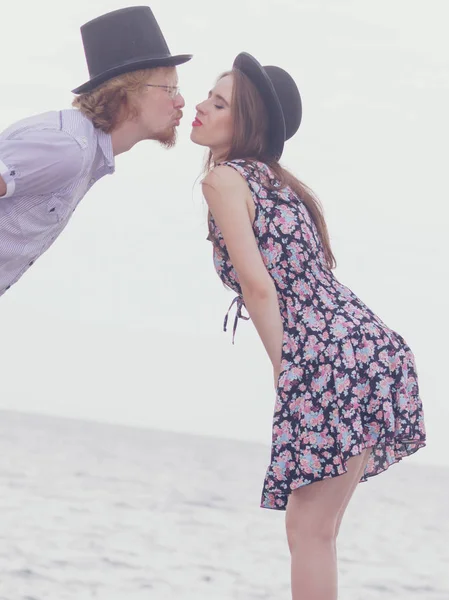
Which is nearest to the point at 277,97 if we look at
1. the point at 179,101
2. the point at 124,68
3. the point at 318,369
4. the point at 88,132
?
the point at 179,101

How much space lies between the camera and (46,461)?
12.3m

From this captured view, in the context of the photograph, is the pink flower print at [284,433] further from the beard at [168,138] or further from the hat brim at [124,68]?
the hat brim at [124,68]

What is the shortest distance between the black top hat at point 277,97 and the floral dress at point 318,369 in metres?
0.14

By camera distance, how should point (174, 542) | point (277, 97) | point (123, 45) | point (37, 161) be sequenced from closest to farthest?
1. point (37, 161)
2. point (277, 97)
3. point (123, 45)
4. point (174, 542)

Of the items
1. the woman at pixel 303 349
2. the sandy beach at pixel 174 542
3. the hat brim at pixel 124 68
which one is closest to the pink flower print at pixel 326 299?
the woman at pixel 303 349

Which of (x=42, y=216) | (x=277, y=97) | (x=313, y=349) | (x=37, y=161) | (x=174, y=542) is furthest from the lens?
(x=174, y=542)

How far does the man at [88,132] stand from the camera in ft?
8.30

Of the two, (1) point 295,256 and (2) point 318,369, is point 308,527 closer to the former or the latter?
(2) point 318,369

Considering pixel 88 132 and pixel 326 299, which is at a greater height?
pixel 88 132

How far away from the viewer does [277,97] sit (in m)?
2.87

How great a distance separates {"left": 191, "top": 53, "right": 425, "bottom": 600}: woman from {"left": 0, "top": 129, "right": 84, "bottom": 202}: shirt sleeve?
17.5 inches

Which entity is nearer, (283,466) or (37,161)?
(37,161)

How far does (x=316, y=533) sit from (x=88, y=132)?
1283 mm

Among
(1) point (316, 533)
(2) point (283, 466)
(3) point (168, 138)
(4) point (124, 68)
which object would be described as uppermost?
(4) point (124, 68)
